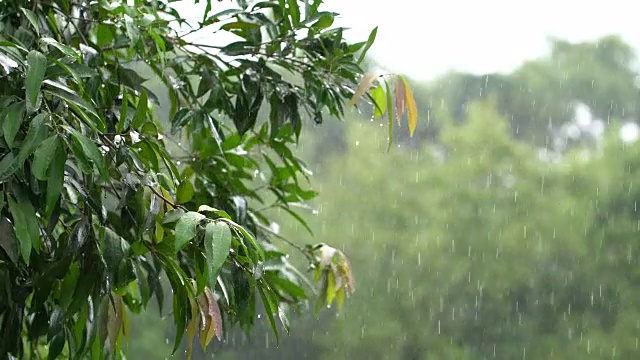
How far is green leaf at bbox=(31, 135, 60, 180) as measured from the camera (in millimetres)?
848

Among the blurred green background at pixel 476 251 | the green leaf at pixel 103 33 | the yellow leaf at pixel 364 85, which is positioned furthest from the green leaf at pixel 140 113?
the blurred green background at pixel 476 251

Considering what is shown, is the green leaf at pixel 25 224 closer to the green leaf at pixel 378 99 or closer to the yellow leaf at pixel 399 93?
the yellow leaf at pixel 399 93

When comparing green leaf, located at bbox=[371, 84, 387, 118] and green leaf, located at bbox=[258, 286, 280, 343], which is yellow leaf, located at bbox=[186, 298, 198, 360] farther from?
green leaf, located at bbox=[371, 84, 387, 118]

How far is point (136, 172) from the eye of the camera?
1.02 meters

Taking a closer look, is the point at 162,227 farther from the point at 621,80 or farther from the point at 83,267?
the point at 621,80

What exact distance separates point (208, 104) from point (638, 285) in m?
7.91

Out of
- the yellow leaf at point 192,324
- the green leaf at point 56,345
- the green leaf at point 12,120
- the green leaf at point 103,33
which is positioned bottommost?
the green leaf at point 56,345

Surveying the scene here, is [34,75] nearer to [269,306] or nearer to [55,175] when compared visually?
[55,175]

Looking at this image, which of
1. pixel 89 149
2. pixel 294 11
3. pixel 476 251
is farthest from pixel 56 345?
pixel 476 251

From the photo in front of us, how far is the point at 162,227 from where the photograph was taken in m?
A: 0.99

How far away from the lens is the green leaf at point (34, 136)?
33.6 inches

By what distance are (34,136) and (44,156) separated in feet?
0.08

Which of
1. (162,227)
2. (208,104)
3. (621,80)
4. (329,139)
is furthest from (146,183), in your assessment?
(621,80)

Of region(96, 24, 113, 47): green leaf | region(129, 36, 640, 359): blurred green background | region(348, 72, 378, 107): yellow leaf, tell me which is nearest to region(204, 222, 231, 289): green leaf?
region(348, 72, 378, 107): yellow leaf
